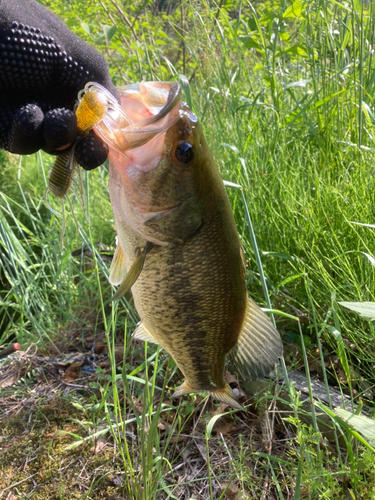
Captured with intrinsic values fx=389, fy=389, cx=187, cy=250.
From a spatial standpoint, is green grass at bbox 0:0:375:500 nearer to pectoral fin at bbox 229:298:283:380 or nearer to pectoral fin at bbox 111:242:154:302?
pectoral fin at bbox 229:298:283:380

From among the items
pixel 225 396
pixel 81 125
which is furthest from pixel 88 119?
pixel 225 396

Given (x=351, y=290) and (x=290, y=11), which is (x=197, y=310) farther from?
(x=290, y=11)

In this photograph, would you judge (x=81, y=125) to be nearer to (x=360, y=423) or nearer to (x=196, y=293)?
(x=196, y=293)

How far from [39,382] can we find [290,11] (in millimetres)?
2612

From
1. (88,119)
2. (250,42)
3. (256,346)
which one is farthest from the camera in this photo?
(250,42)

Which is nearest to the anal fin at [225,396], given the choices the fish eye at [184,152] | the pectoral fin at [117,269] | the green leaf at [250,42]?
the pectoral fin at [117,269]

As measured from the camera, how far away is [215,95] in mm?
2904

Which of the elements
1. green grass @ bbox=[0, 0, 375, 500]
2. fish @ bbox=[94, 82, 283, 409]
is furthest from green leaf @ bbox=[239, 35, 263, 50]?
fish @ bbox=[94, 82, 283, 409]

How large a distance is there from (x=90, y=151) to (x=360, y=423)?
3.44 feet

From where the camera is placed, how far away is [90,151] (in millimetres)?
986

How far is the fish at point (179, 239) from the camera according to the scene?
1011 mm

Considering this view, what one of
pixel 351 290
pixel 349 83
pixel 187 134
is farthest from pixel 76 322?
pixel 349 83

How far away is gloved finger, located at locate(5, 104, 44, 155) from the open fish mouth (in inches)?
5.2

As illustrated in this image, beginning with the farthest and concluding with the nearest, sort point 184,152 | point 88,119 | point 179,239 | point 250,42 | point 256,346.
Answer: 1. point 250,42
2. point 256,346
3. point 179,239
4. point 184,152
5. point 88,119
